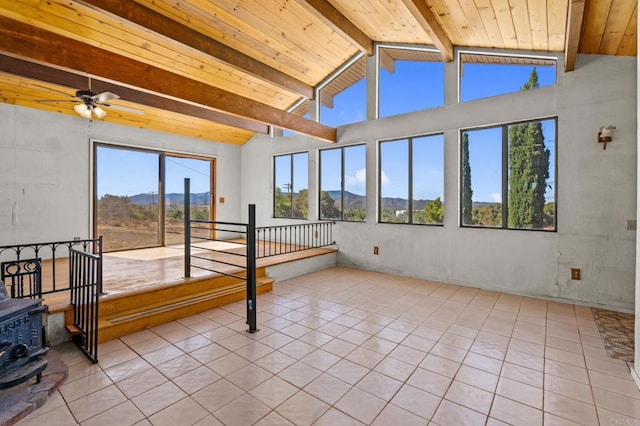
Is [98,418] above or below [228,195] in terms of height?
below

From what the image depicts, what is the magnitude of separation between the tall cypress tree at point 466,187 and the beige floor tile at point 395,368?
321 cm

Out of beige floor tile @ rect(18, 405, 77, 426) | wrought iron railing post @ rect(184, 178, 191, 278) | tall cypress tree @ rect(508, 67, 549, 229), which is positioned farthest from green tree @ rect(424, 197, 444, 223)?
beige floor tile @ rect(18, 405, 77, 426)

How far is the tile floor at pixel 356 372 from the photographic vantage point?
6.50 ft

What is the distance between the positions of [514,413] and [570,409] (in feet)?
1.34

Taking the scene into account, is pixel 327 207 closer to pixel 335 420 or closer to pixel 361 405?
pixel 361 405

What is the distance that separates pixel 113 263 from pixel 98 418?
12.2ft

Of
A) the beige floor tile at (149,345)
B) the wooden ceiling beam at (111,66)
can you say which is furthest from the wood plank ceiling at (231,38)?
the beige floor tile at (149,345)

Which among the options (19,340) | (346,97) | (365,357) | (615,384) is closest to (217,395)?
(365,357)

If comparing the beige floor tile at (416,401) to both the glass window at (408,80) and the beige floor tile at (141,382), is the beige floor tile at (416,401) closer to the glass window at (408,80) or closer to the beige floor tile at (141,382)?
the beige floor tile at (141,382)

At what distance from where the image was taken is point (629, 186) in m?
Answer: 3.76

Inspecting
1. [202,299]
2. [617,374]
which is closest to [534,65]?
[617,374]

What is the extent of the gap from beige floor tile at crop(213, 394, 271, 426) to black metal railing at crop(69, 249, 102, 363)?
4.50 feet

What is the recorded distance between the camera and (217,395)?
2.17 metres

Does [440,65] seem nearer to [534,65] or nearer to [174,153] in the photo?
[534,65]
